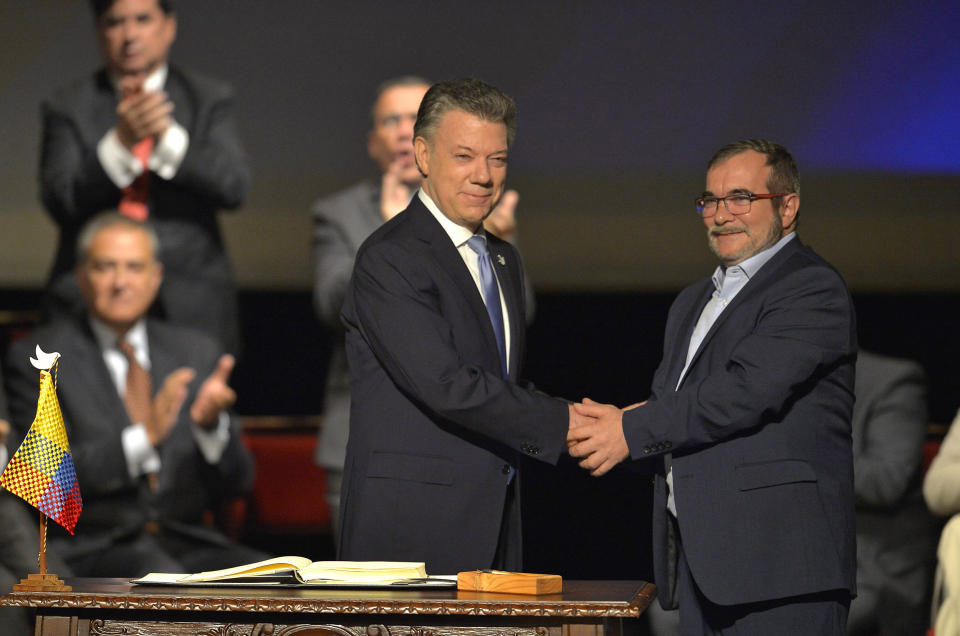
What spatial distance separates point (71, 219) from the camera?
4949mm

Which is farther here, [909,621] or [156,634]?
[909,621]

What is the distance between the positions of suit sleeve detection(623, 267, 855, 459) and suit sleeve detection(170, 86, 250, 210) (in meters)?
2.73

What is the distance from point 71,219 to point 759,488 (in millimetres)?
3177

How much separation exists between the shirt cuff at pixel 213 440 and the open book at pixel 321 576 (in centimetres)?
245

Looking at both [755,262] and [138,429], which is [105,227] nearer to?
[138,429]

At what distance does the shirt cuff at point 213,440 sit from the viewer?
470 cm

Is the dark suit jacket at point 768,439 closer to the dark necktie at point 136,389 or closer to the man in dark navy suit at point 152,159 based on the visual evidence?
the dark necktie at point 136,389

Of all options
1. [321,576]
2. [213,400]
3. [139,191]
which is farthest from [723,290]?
[139,191]

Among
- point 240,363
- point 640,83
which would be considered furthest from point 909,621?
point 240,363

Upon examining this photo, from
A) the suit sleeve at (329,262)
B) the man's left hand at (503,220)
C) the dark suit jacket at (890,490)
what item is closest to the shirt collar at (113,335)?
the suit sleeve at (329,262)

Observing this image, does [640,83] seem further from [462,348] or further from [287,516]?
[462,348]

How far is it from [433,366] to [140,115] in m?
2.75

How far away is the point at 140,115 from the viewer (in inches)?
194

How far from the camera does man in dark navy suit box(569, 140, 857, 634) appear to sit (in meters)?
2.53
